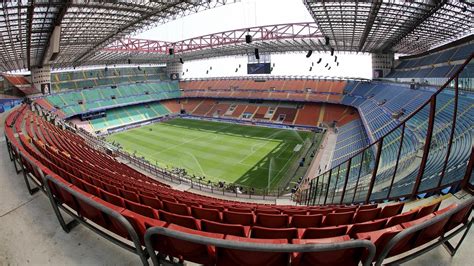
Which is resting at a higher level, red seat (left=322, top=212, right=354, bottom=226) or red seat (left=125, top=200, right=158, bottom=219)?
red seat (left=125, top=200, right=158, bottom=219)

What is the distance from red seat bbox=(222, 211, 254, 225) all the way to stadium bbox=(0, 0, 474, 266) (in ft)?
0.07

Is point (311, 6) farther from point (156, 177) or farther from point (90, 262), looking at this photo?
point (90, 262)

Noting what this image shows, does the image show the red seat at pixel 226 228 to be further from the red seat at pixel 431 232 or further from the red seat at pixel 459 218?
the red seat at pixel 459 218

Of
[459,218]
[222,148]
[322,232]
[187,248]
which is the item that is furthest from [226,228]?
[222,148]

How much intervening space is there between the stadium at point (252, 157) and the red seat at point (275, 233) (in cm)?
1

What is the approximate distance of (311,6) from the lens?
21703 mm

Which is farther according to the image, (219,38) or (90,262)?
(219,38)

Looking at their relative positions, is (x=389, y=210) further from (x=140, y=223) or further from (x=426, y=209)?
(x=140, y=223)

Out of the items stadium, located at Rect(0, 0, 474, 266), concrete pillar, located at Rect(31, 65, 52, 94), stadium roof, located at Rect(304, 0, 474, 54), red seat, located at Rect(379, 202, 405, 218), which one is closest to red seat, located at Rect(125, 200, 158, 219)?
stadium, located at Rect(0, 0, 474, 266)

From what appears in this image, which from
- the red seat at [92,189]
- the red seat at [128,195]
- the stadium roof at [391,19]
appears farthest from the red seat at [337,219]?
the stadium roof at [391,19]

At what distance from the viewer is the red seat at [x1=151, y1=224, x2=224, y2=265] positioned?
2.77m

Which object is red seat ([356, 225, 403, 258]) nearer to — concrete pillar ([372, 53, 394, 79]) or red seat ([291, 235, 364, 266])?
red seat ([291, 235, 364, 266])

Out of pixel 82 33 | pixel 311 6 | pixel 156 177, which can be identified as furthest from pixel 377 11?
pixel 82 33

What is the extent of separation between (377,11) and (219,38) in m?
25.9
